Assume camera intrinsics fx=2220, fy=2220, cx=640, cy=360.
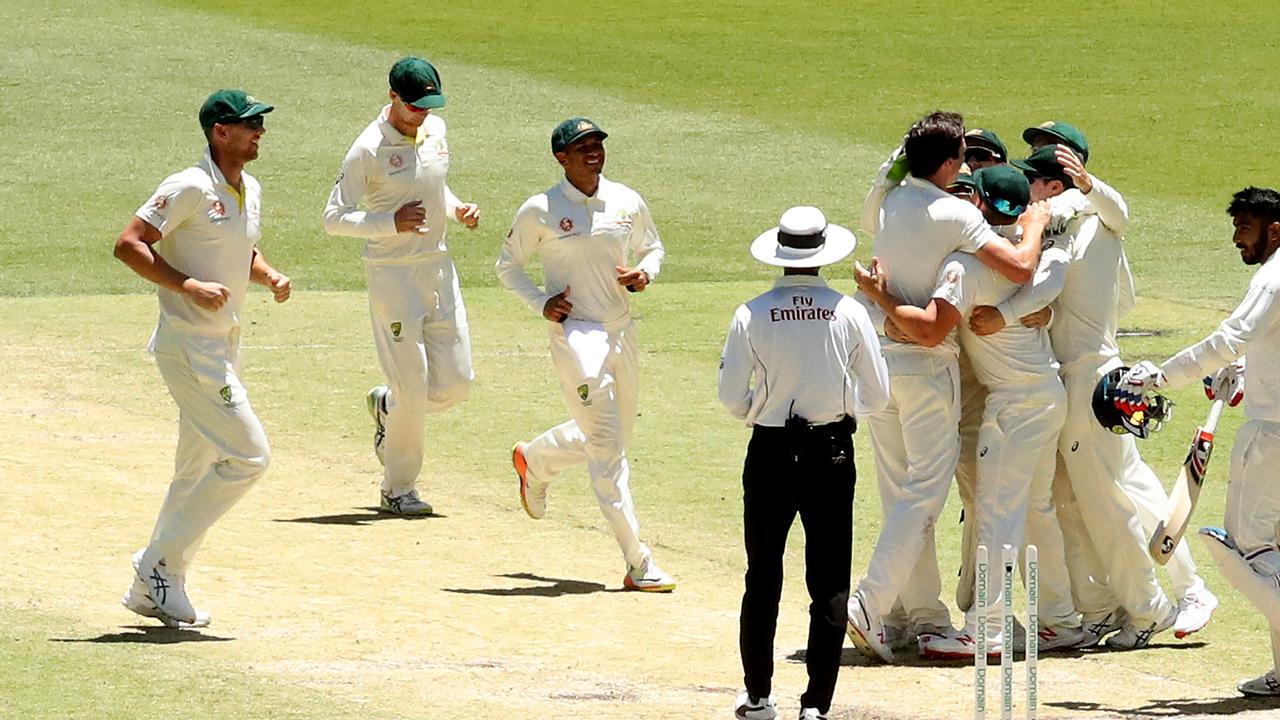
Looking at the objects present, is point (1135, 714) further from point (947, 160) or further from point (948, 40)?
point (948, 40)

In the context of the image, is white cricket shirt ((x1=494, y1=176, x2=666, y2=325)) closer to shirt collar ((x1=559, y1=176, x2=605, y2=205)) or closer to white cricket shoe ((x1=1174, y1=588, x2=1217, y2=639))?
shirt collar ((x1=559, y1=176, x2=605, y2=205))

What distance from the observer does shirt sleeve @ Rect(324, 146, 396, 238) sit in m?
12.3

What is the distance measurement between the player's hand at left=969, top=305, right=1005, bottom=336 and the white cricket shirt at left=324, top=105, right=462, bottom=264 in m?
3.85

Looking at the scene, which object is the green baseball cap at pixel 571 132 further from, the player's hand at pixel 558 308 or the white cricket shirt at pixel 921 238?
the white cricket shirt at pixel 921 238

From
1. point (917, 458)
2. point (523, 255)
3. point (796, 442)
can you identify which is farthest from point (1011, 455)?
point (523, 255)

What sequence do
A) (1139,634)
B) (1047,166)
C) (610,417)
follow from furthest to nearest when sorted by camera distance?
(610,417)
(1139,634)
(1047,166)

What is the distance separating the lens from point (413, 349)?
12609 millimetres

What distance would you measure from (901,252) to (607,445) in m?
2.13

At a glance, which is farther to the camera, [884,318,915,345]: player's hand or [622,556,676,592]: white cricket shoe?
[622,556,676,592]: white cricket shoe

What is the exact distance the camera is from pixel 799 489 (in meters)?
8.41

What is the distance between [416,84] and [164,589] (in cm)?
359

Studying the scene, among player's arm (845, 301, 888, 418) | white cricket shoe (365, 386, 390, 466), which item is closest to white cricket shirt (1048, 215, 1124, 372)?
player's arm (845, 301, 888, 418)

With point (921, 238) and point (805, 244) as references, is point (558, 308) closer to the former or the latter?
point (921, 238)

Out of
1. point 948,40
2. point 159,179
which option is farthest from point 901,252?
point 948,40
